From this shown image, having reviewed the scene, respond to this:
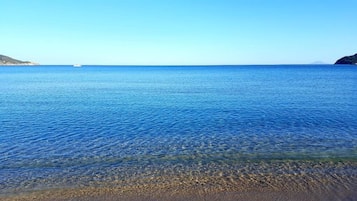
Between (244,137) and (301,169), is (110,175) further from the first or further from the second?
(244,137)

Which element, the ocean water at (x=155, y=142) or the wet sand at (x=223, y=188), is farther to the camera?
the ocean water at (x=155, y=142)

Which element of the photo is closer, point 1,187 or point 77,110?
point 1,187

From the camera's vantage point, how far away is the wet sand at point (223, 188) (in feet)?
35.9

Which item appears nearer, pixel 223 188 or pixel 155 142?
pixel 223 188

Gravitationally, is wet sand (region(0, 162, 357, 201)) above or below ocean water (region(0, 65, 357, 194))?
above

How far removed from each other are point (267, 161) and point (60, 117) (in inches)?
751

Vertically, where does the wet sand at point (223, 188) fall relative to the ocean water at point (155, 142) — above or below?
above

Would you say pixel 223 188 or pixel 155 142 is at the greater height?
pixel 223 188

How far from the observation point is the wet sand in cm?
1094

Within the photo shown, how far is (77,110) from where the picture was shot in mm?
31703

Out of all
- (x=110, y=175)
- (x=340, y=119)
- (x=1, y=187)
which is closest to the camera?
(x=1, y=187)

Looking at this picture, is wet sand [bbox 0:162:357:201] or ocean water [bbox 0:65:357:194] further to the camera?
ocean water [bbox 0:65:357:194]

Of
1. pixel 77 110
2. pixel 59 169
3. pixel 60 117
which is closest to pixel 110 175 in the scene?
pixel 59 169

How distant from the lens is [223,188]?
461 inches
